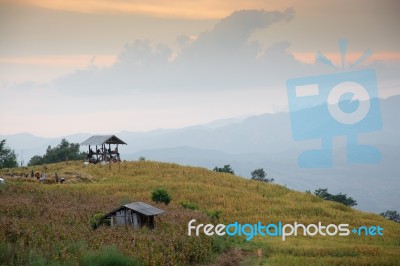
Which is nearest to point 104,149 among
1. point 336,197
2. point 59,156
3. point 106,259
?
point 59,156

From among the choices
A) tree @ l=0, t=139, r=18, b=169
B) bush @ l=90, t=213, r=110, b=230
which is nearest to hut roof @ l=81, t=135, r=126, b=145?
tree @ l=0, t=139, r=18, b=169

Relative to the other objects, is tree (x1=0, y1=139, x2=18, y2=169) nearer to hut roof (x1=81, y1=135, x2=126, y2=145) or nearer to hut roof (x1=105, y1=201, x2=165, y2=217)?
hut roof (x1=81, y1=135, x2=126, y2=145)

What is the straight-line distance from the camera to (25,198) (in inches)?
1160

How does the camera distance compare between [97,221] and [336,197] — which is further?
[336,197]

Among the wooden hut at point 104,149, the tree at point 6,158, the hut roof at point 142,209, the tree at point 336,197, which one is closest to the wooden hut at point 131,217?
the hut roof at point 142,209

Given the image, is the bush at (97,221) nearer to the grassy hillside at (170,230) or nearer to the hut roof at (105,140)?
the grassy hillside at (170,230)

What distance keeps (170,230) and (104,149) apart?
37.2 meters

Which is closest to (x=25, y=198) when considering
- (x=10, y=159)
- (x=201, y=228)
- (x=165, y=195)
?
(x=165, y=195)

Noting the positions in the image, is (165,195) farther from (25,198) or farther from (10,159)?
(10,159)

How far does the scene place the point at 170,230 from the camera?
24.0 meters

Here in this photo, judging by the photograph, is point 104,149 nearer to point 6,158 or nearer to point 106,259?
point 6,158

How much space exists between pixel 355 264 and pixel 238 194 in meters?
A: 20.9

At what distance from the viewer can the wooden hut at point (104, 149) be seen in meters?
58.2

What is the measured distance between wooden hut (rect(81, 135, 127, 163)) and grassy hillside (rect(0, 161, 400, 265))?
1233 cm
